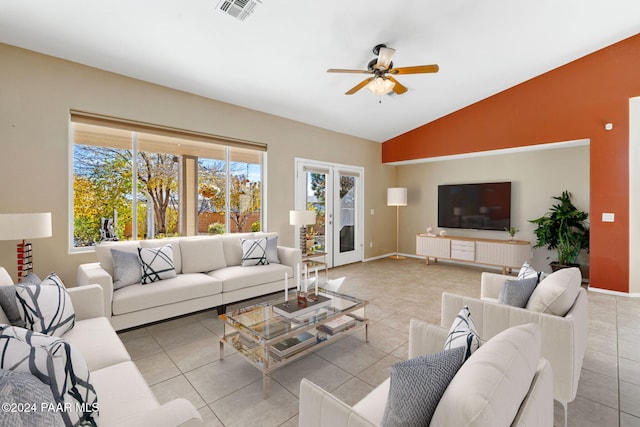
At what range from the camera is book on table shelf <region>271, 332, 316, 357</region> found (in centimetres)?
220

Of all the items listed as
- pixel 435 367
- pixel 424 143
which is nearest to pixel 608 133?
pixel 424 143

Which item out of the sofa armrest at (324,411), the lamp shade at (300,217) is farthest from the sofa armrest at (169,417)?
the lamp shade at (300,217)

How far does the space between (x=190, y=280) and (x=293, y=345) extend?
4.91ft

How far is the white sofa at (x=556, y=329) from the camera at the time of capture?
5.48ft

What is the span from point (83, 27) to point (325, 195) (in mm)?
4064

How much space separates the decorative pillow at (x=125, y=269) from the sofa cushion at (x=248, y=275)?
0.77 m

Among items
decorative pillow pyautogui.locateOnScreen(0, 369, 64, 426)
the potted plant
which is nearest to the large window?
decorative pillow pyautogui.locateOnScreen(0, 369, 64, 426)

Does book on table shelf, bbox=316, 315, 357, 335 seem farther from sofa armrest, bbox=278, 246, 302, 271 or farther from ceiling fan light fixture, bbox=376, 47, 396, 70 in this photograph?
ceiling fan light fixture, bbox=376, 47, 396, 70

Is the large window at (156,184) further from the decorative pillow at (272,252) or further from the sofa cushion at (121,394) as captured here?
the sofa cushion at (121,394)

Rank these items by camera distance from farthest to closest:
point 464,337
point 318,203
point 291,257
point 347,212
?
1. point 347,212
2. point 318,203
3. point 291,257
4. point 464,337

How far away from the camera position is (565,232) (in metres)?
4.71

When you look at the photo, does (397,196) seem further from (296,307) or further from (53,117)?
(53,117)

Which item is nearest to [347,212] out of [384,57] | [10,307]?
[384,57]

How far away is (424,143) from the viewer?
Answer: 20.0 feet
